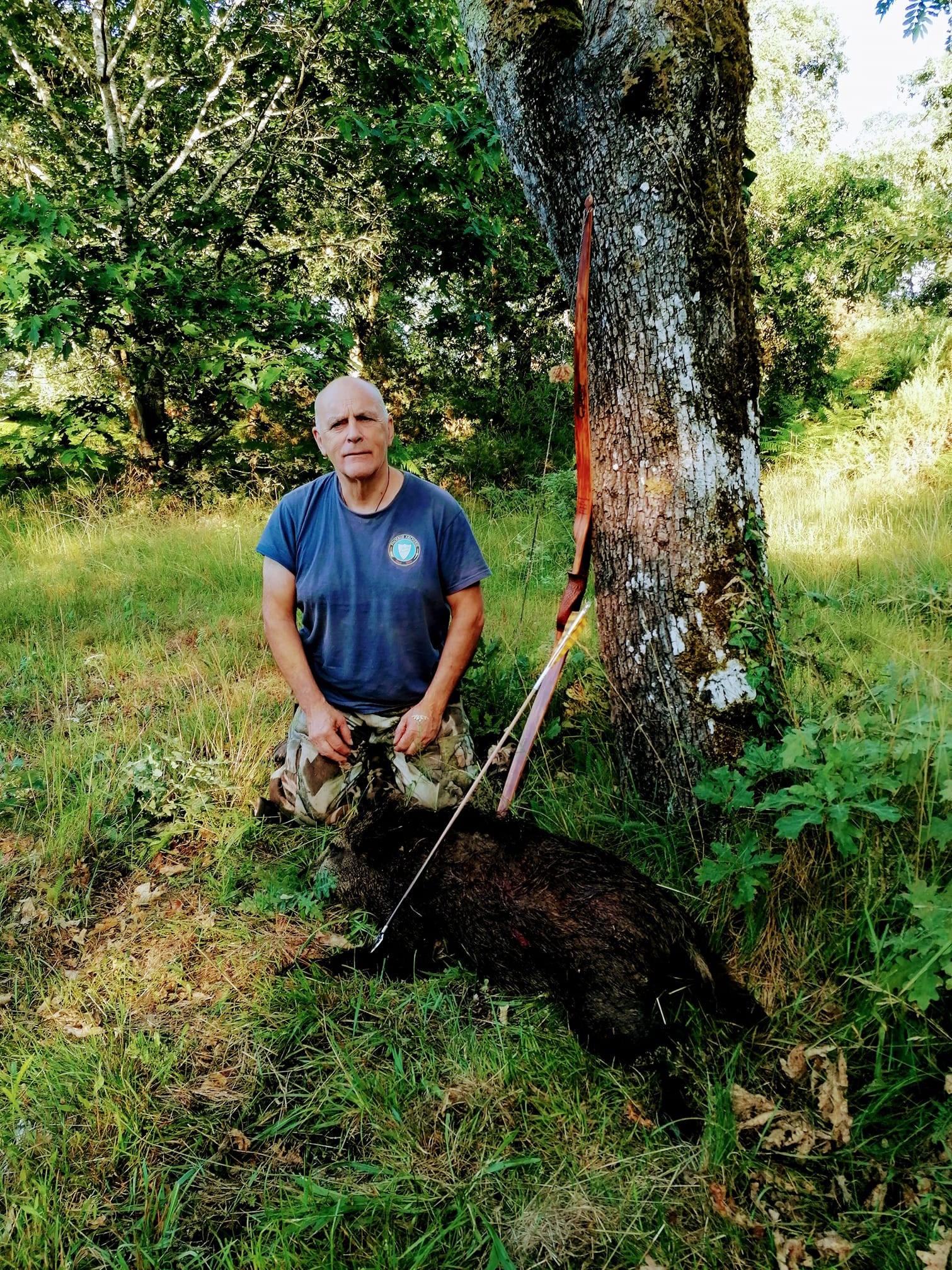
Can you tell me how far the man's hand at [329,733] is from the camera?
2.82 m

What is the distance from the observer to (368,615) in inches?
114

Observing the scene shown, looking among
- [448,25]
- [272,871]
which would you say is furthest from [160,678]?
[448,25]

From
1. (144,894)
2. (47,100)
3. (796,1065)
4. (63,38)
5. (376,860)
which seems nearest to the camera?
(796,1065)

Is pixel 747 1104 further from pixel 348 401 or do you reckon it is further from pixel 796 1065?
pixel 348 401

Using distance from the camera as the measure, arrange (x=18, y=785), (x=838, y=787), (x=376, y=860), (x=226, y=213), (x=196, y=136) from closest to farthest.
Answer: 1. (x=838, y=787)
2. (x=376, y=860)
3. (x=18, y=785)
4. (x=226, y=213)
5. (x=196, y=136)

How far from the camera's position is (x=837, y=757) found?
1.81 meters

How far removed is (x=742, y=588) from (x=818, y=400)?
30.6 feet

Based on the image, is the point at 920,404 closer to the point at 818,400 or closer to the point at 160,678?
the point at 818,400

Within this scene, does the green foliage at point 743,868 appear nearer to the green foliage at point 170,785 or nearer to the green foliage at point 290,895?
the green foliage at point 290,895

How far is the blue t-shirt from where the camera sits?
289 centimetres

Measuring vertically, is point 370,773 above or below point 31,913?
above

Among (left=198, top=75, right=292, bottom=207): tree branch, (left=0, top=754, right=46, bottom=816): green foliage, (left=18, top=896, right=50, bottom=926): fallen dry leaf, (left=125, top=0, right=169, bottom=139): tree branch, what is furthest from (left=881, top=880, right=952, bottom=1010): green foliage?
(left=125, top=0, right=169, bottom=139): tree branch

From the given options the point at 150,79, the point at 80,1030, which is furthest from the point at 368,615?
the point at 150,79

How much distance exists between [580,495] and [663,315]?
2.03ft
